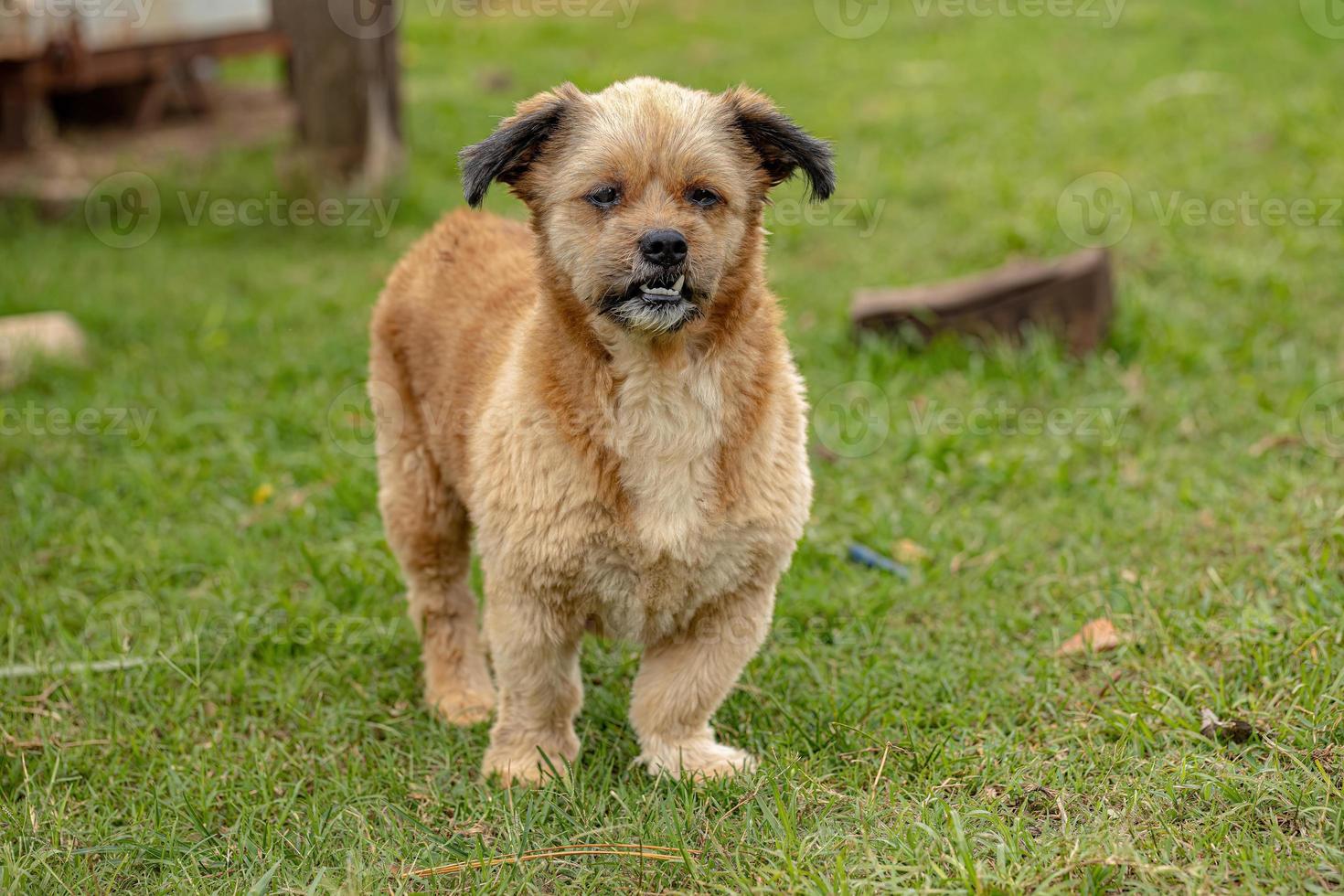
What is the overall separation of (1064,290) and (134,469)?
179 inches

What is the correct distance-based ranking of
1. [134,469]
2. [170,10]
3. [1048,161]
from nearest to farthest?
[134,469]
[1048,161]
[170,10]

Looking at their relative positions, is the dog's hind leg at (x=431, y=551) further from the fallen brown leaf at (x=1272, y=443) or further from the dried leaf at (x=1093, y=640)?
the fallen brown leaf at (x=1272, y=443)

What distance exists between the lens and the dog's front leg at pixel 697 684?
382 cm

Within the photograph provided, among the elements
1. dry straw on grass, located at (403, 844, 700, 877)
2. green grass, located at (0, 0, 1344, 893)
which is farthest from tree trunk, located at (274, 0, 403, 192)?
dry straw on grass, located at (403, 844, 700, 877)

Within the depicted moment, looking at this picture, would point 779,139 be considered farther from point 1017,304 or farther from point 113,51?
point 113,51

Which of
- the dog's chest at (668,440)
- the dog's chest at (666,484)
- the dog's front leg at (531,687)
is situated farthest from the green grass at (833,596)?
the dog's chest at (668,440)

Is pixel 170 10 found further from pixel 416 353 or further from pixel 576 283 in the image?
pixel 576 283

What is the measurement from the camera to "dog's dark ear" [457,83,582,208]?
357 cm

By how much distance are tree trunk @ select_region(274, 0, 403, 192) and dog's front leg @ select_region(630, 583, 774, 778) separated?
6255 mm

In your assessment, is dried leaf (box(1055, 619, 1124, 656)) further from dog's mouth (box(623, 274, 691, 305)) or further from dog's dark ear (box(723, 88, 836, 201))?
dog's mouth (box(623, 274, 691, 305))

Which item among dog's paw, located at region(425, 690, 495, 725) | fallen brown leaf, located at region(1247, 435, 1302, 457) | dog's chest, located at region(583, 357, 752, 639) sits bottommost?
dog's paw, located at region(425, 690, 495, 725)

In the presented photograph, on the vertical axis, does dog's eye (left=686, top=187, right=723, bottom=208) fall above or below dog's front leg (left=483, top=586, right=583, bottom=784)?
above

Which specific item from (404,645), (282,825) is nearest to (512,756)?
(282,825)

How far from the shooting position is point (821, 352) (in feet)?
23.1
